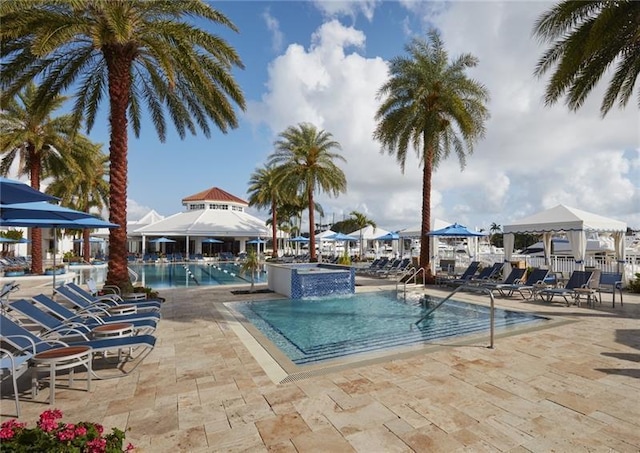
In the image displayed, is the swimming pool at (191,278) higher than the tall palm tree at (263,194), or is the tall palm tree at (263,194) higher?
the tall palm tree at (263,194)

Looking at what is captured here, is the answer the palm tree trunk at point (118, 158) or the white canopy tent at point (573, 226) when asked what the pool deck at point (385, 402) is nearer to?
the palm tree trunk at point (118, 158)

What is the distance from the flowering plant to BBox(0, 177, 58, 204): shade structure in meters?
3.17

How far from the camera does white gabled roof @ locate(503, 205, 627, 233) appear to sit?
14.4 metres

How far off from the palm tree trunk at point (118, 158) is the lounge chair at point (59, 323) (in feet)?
15.5

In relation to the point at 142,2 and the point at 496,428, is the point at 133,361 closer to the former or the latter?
the point at 496,428

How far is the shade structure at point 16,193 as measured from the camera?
4480 millimetres

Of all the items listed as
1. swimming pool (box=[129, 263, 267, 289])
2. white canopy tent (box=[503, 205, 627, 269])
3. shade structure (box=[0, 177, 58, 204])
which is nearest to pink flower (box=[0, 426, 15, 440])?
shade structure (box=[0, 177, 58, 204])

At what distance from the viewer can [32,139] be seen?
18016 millimetres

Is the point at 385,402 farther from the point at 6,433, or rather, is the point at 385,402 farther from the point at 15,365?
the point at 15,365

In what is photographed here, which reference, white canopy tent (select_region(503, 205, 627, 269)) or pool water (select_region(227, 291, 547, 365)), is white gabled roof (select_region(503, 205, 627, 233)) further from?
pool water (select_region(227, 291, 547, 365))

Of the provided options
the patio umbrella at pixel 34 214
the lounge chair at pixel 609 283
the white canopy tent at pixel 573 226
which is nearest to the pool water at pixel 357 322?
the lounge chair at pixel 609 283

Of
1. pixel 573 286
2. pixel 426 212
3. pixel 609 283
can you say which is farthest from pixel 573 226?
pixel 426 212

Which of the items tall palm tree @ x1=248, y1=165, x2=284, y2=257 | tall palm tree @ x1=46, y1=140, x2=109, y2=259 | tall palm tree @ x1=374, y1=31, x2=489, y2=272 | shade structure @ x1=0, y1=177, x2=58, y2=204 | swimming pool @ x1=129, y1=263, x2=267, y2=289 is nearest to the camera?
shade structure @ x1=0, y1=177, x2=58, y2=204

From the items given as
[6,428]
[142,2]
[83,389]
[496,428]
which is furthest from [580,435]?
[142,2]
